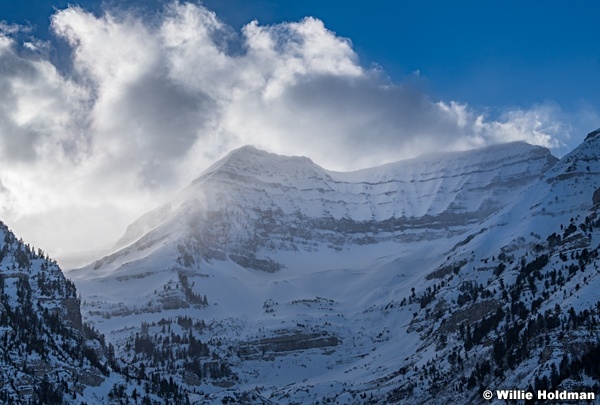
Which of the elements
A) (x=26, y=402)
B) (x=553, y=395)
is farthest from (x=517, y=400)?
(x=26, y=402)

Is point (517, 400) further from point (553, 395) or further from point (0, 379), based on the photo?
point (0, 379)

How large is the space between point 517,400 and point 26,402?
108 m

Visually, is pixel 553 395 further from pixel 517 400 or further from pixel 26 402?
pixel 26 402

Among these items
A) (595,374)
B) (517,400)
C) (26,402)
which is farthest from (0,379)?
(595,374)

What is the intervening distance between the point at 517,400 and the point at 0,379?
374 feet

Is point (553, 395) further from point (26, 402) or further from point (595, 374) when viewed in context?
point (26, 402)

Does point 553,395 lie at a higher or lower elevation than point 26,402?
lower

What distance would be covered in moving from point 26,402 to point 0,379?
7.71 meters

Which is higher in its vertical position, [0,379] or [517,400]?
[0,379]

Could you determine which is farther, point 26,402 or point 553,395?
point 26,402

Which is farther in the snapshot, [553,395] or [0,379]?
[0,379]

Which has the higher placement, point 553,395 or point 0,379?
point 0,379

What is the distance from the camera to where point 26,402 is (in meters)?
199

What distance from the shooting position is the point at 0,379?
653 feet
